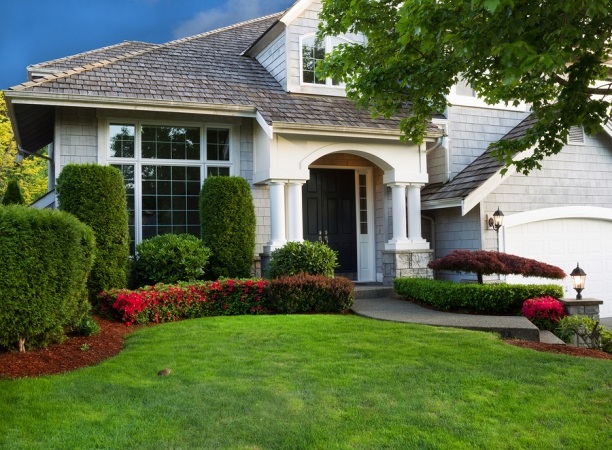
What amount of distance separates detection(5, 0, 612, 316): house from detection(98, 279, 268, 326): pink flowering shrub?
1611 millimetres

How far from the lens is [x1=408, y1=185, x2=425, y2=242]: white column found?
39.8ft

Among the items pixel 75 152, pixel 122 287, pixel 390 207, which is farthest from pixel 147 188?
pixel 390 207

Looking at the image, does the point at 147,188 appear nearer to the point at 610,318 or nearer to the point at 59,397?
the point at 59,397

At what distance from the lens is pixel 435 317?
9.19 metres

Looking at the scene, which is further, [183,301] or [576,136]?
[576,136]

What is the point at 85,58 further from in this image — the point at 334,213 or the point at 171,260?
the point at 334,213

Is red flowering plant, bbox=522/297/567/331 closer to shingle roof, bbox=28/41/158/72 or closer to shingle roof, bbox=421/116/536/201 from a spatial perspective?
shingle roof, bbox=421/116/536/201

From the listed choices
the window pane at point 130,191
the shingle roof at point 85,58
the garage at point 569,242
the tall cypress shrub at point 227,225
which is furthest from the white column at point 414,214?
the shingle roof at point 85,58

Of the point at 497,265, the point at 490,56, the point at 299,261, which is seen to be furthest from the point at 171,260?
the point at 490,56

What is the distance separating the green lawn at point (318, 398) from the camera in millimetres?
4035

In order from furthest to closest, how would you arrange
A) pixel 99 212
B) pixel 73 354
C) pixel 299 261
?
pixel 299 261
pixel 99 212
pixel 73 354

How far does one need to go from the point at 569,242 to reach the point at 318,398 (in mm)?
10451

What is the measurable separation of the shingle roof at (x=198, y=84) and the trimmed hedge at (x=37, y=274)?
4.30 meters

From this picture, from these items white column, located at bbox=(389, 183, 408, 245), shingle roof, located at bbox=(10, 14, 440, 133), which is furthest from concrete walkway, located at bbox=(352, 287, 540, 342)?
shingle roof, located at bbox=(10, 14, 440, 133)
